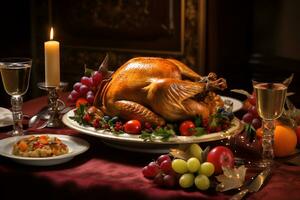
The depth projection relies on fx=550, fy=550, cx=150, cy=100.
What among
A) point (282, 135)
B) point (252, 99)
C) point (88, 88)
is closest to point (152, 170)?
point (282, 135)

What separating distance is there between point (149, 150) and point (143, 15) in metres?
2.55

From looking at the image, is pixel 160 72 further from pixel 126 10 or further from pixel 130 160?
pixel 126 10

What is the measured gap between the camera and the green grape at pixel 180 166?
1240 millimetres

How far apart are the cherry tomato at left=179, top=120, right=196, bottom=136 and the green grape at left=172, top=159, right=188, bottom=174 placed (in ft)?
0.74

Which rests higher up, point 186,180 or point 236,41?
point 236,41

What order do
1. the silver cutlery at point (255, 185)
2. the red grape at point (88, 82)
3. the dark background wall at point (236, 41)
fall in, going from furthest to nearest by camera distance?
the dark background wall at point (236, 41) → the red grape at point (88, 82) → the silver cutlery at point (255, 185)

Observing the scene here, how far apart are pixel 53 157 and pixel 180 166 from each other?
350mm

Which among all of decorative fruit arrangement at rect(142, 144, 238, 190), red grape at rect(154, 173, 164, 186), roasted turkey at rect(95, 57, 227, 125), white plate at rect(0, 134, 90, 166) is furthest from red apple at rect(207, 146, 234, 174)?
white plate at rect(0, 134, 90, 166)

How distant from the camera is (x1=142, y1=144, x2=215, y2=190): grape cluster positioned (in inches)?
48.3

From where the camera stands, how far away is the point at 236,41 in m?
3.92

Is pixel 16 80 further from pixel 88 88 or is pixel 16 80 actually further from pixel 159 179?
pixel 159 179

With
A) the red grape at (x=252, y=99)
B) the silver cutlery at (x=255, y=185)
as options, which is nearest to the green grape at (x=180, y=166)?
the silver cutlery at (x=255, y=185)

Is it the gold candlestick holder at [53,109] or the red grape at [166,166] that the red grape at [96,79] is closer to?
the gold candlestick holder at [53,109]

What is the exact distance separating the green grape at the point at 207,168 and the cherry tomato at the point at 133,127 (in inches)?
11.7
